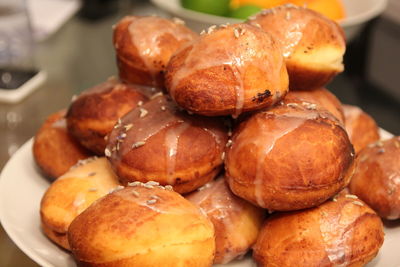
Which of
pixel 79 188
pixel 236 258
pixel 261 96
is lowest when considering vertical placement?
pixel 236 258

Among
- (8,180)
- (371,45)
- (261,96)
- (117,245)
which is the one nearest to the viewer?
(117,245)

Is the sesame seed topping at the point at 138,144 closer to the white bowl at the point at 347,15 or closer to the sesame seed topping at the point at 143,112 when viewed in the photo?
the sesame seed topping at the point at 143,112

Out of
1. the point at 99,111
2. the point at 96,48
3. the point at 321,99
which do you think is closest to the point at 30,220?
the point at 99,111

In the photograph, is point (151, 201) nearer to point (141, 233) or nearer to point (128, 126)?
point (141, 233)

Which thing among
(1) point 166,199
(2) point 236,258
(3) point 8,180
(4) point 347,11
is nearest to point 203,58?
(1) point 166,199

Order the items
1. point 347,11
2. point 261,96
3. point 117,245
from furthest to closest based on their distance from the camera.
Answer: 1. point 347,11
2. point 261,96
3. point 117,245

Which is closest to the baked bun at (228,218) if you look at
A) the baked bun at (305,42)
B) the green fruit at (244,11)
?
the baked bun at (305,42)

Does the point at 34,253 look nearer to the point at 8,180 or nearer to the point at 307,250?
the point at 8,180
